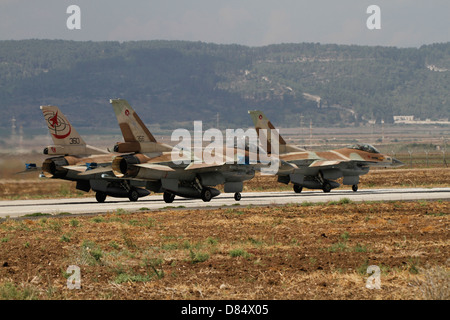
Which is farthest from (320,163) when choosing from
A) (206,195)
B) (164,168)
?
(164,168)

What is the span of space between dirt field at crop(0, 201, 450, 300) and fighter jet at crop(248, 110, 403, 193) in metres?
15.0

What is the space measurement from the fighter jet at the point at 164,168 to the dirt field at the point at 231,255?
21.7 ft

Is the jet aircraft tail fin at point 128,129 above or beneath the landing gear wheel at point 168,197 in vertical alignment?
above

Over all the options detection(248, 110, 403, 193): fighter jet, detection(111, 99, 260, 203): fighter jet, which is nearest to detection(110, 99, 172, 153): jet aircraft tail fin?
detection(111, 99, 260, 203): fighter jet

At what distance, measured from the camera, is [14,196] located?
5081cm

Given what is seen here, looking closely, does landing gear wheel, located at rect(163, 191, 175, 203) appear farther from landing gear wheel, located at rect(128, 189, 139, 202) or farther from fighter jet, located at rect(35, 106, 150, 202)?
landing gear wheel, located at rect(128, 189, 139, 202)

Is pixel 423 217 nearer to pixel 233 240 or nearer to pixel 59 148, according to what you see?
pixel 233 240

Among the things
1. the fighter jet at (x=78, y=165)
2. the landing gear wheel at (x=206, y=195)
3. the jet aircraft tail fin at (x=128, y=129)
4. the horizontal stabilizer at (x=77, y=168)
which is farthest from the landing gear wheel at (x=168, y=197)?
the horizontal stabilizer at (x=77, y=168)

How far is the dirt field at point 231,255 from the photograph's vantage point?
13969 millimetres

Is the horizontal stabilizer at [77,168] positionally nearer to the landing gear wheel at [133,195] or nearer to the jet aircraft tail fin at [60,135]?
the jet aircraft tail fin at [60,135]

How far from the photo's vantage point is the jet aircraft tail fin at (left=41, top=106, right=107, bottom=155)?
133 ft

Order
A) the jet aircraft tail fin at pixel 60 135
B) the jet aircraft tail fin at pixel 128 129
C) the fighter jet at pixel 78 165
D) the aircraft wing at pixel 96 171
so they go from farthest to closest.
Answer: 1. the jet aircraft tail fin at pixel 60 135
2. the fighter jet at pixel 78 165
3. the aircraft wing at pixel 96 171
4. the jet aircraft tail fin at pixel 128 129

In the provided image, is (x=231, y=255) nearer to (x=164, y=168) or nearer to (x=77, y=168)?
(x=164, y=168)

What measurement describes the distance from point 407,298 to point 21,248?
1163 cm
